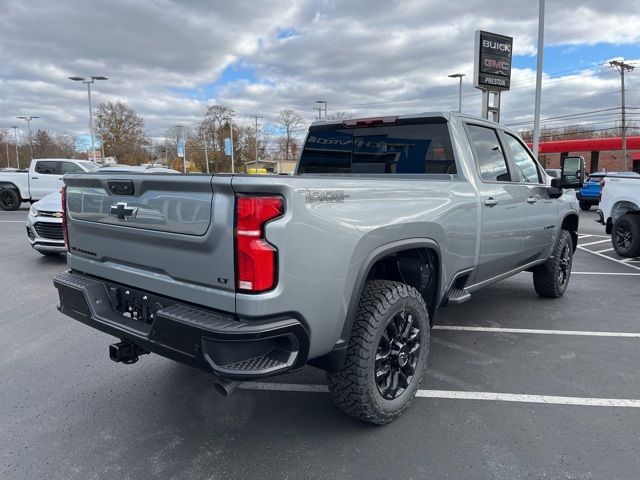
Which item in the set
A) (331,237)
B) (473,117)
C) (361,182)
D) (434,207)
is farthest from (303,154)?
(331,237)

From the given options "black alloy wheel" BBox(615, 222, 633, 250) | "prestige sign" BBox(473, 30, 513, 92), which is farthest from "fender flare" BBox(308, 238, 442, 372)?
"prestige sign" BBox(473, 30, 513, 92)

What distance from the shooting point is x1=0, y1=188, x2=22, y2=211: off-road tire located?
56.4 ft

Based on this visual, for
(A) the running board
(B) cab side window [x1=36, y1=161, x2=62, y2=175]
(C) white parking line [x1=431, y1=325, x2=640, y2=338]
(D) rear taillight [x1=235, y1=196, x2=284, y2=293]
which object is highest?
(B) cab side window [x1=36, y1=161, x2=62, y2=175]

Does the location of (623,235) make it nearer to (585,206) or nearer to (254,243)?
(254,243)

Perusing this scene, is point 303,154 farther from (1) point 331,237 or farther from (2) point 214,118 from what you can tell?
(2) point 214,118

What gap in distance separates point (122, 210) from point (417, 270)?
1.94 m

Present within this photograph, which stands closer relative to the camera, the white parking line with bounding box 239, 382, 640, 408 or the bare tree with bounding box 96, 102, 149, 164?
the white parking line with bounding box 239, 382, 640, 408

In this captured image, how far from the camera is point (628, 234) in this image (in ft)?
27.7

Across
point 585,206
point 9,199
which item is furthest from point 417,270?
point 585,206

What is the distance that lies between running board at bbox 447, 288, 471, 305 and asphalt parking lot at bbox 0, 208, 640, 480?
1.86ft

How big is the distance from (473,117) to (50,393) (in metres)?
3.96

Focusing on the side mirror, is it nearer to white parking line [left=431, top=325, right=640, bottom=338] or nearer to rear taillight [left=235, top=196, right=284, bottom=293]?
white parking line [left=431, top=325, right=640, bottom=338]

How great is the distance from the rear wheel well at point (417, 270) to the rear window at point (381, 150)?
0.84 metres

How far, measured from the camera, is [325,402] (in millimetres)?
3252
